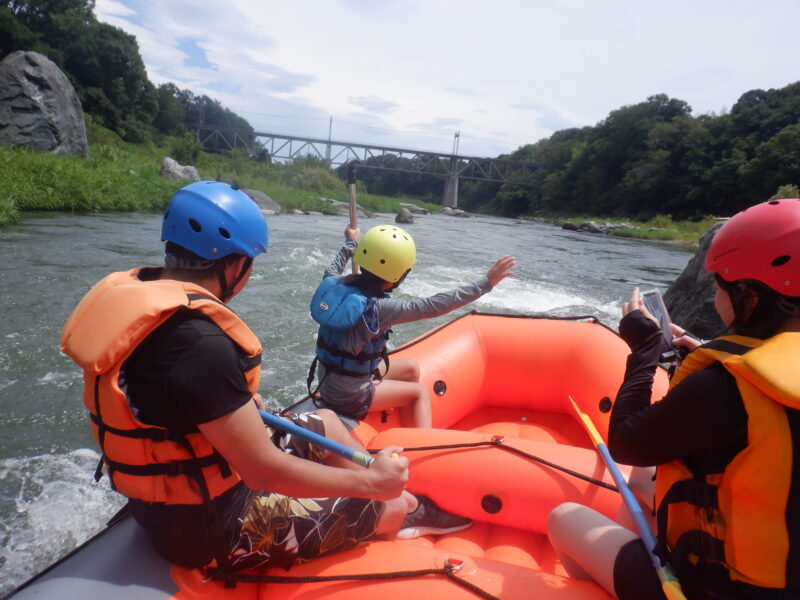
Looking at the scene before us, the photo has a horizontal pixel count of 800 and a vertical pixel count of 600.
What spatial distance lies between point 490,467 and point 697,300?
19.9 ft

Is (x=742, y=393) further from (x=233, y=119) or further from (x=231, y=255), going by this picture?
(x=233, y=119)

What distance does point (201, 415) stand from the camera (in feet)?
3.66

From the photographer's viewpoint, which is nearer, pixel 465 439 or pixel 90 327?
pixel 90 327

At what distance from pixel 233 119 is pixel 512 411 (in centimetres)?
7919

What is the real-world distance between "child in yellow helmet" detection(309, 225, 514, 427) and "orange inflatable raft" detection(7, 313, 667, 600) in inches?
9.9

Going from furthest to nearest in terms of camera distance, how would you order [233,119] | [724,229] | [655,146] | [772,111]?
[233,119] < [655,146] < [772,111] < [724,229]

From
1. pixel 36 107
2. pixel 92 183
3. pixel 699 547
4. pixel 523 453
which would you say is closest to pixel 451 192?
pixel 36 107

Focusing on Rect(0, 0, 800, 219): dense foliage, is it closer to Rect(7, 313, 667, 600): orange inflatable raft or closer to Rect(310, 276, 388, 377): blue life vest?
Rect(7, 313, 667, 600): orange inflatable raft

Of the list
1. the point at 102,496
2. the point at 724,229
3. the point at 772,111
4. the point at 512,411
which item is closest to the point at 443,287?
the point at 512,411

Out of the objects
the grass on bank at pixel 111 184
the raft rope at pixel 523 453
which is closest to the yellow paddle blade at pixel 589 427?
the raft rope at pixel 523 453

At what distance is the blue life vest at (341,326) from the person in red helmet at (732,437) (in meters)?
1.35

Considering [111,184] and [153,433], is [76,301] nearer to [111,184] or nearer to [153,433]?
[153,433]

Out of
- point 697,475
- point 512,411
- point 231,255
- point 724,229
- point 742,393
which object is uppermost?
point 724,229

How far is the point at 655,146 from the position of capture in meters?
42.6
